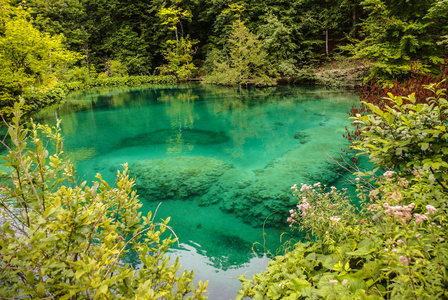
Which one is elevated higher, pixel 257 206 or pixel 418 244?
pixel 418 244

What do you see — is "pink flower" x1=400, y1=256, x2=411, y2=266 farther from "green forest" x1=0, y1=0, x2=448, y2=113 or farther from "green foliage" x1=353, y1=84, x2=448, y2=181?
"green forest" x1=0, y1=0, x2=448, y2=113

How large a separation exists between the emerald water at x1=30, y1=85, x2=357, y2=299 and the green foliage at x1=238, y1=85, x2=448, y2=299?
3.59ft

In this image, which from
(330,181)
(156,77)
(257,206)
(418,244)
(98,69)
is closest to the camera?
(418,244)

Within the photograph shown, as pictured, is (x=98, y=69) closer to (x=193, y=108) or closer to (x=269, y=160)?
(x=193, y=108)

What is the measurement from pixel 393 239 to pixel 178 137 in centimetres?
953

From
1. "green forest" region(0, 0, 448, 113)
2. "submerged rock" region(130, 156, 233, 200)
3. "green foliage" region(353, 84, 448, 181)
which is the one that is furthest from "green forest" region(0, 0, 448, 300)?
"submerged rock" region(130, 156, 233, 200)

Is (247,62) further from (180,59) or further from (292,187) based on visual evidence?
(292,187)

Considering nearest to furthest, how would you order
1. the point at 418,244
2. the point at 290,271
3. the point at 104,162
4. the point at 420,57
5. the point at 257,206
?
the point at 418,244 < the point at 290,271 < the point at 257,206 < the point at 104,162 < the point at 420,57

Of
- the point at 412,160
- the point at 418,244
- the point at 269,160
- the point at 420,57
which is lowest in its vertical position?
the point at 269,160

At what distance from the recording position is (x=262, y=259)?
3.69 meters

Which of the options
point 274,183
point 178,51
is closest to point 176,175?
point 274,183

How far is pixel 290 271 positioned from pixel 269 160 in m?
4.96

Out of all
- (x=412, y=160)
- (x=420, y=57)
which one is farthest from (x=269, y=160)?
(x=420, y=57)

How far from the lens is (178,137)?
10594 mm
